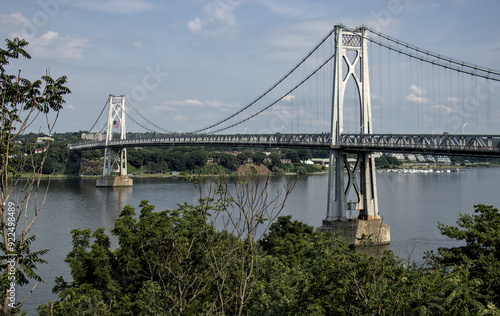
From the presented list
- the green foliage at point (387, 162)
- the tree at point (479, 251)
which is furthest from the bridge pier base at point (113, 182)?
the tree at point (479, 251)

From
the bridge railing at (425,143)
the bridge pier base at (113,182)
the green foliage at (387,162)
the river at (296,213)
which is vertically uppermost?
the green foliage at (387,162)

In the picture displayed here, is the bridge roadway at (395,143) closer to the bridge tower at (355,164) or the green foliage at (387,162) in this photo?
the bridge tower at (355,164)

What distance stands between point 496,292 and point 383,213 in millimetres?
24474

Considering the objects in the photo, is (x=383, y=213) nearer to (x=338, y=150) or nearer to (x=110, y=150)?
(x=338, y=150)

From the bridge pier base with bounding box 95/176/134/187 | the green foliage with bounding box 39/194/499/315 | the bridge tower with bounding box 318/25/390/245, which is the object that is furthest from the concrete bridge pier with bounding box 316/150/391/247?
the bridge pier base with bounding box 95/176/134/187

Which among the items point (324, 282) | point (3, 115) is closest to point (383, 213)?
point (324, 282)

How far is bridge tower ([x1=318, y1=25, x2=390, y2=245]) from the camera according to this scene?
84.5ft

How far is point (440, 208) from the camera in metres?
36.8

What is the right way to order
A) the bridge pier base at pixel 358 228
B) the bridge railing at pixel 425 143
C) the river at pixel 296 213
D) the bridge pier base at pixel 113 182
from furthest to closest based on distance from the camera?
the bridge pier base at pixel 113 182 < the bridge pier base at pixel 358 228 < the river at pixel 296 213 < the bridge railing at pixel 425 143

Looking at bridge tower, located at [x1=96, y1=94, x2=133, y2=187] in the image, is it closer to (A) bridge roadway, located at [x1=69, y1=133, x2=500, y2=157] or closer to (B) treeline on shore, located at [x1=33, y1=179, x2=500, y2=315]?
(A) bridge roadway, located at [x1=69, y1=133, x2=500, y2=157]

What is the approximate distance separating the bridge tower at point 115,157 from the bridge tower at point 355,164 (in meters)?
40.7

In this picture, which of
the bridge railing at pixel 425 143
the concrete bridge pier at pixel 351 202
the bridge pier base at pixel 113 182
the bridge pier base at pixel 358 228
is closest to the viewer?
the bridge railing at pixel 425 143

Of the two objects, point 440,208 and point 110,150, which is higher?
point 110,150

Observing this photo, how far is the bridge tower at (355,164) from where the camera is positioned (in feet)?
84.5
